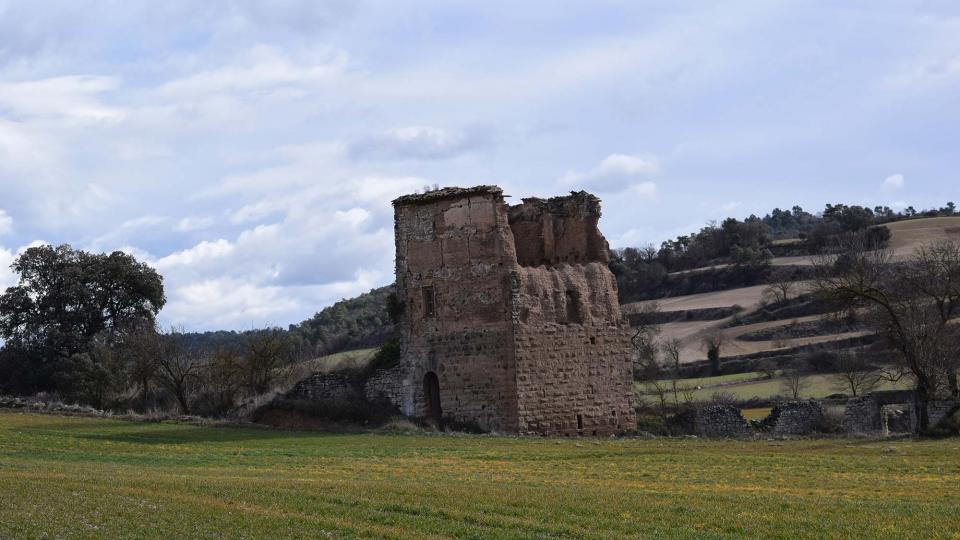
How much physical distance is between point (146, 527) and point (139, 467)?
9.30m

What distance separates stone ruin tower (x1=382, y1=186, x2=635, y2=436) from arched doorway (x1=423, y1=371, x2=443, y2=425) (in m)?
0.04

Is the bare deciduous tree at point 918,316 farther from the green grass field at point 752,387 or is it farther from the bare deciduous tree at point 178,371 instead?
the bare deciduous tree at point 178,371

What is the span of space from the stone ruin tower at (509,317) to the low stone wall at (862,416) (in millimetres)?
7672

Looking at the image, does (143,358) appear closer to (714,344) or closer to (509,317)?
(509,317)

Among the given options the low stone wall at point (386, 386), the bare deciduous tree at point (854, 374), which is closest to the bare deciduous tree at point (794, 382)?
the bare deciduous tree at point (854, 374)

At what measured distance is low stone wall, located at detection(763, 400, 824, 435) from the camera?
140 ft

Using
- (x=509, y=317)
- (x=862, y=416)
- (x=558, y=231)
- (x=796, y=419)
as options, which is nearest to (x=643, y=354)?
(x=796, y=419)

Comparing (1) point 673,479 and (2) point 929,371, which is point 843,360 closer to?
(2) point 929,371

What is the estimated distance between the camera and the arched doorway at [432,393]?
133 ft

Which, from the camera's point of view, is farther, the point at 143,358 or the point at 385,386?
the point at 143,358

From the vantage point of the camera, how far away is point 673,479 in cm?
2356

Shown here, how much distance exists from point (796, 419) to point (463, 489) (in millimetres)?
25943

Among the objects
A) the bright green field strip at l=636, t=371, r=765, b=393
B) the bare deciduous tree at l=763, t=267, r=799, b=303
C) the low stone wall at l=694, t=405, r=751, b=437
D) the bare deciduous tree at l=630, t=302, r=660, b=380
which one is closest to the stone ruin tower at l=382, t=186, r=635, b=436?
the low stone wall at l=694, t=405, r=751, b=437

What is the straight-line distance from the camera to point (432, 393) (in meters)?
41.0
